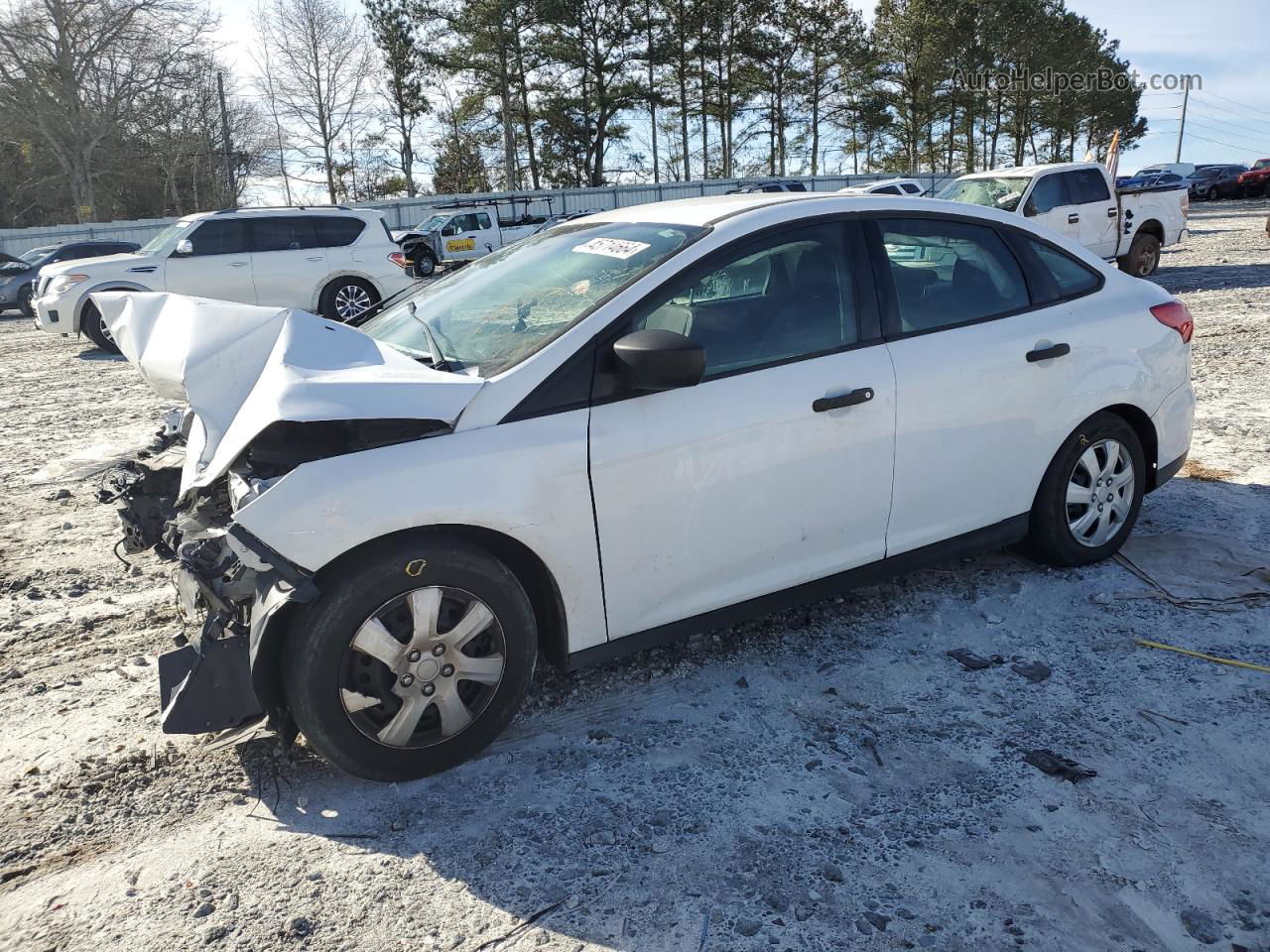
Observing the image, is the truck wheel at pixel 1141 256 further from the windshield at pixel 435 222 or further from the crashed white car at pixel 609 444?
the windshield at pixel 435 222

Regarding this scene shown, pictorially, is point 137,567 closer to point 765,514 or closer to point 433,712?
point 433,712

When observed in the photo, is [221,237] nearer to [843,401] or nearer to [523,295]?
[523,295]

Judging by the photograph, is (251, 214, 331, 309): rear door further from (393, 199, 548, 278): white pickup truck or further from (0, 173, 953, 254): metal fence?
(0, 173, 953, 254): metal fence

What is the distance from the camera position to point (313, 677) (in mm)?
2744

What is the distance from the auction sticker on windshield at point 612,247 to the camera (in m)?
3.57

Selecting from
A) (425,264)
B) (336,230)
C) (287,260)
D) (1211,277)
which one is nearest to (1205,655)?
(287,260)

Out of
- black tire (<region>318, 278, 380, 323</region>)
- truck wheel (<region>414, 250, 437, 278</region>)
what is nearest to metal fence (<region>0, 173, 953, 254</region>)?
truck wheel (<region>414, 250, 437, 278</region>)

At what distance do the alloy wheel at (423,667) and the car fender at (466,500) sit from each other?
235 millimetres

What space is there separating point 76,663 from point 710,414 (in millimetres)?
2753

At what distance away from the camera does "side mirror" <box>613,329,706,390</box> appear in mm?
2953

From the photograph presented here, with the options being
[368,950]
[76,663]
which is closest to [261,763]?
[368,950]

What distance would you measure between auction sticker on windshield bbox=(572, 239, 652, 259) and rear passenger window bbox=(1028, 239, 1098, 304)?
1.82 meters

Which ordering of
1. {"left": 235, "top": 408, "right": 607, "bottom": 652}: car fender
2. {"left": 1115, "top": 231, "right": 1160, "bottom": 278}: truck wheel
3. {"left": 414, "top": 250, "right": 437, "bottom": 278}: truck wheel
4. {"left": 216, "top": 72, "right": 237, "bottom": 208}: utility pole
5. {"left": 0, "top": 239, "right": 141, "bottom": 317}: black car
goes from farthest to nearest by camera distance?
{"left": 216, "top": 72, "right": 237, "bottom": 208}: utility pole, {"left": 414, "top": 250, "right": 437, "bottom": 278}: truck wheel, {"left": 0, "top": 239, "right": 141, "bottom": 317}: black car, {"left": 1115, "top": 231, "right": 1160, "bottom": 278}: truck wheel, {"left": 235, "top": 408, "right": 607, "bottom": 652}: car fender

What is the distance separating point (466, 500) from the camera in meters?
2.87
